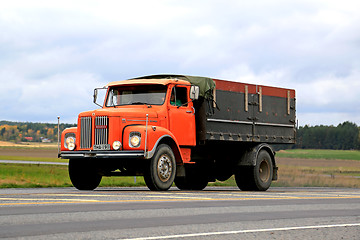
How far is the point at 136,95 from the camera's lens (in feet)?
61.8

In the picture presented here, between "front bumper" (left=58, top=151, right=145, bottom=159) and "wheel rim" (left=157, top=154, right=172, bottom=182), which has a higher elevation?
"front bumper" (left=58, top=151, right=145, bottom=159)

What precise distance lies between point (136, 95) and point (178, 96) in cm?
118

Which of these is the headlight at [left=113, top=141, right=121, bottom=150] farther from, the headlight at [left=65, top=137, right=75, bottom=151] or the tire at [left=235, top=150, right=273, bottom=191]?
the tire at [left=235, top=150, right=273, bottom=191]

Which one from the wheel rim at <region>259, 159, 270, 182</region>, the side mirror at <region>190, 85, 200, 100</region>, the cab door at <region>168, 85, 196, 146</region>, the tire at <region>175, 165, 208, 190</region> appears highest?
the side mirror at <region>190, 85, 200, 100</region>

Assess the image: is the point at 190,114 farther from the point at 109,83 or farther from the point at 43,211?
the point at 43,211

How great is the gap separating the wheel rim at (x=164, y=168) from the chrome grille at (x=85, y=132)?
196 centimetres

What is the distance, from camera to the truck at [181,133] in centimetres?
1719

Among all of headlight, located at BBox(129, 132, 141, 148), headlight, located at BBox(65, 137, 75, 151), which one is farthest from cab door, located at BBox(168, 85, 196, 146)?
headlight, located at BBox(65, 137, 75, 151)

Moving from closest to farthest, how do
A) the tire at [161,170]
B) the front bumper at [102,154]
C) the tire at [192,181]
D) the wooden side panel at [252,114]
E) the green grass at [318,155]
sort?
the front bumper at [102,154], the tire at [161,170], the wooden side panel at [252,114], the tire at [192,181], the green grass at [318,155]

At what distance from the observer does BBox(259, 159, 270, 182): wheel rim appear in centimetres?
2208

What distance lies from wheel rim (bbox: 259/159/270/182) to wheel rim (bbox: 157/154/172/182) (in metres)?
5.48

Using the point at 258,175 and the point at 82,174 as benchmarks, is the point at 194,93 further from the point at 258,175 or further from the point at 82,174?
the point at 258,175

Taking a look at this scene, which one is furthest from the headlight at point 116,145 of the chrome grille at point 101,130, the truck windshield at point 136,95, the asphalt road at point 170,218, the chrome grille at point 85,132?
the asphalt road at point 170,218

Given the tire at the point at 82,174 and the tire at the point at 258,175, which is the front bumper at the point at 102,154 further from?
the tire at the point at 258,175
